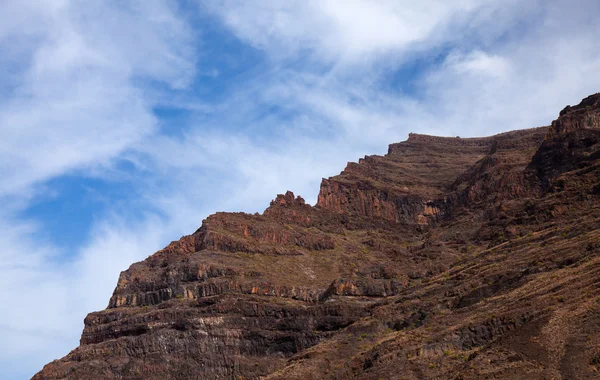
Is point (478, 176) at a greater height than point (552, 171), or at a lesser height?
greater

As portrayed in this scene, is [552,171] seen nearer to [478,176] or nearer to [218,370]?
[478,176]

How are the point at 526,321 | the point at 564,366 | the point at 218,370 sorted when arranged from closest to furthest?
the point at 564,366, the point at 526,321, the point at 218,370

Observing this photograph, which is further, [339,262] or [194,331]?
[339,262]

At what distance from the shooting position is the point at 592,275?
79.4m

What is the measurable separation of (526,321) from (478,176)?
351 feet

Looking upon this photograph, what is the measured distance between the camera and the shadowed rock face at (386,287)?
78500 millimetres

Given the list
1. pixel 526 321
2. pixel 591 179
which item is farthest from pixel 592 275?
pixel 591 179

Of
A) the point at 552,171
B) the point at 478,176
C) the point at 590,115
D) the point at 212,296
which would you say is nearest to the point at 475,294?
the point at 212,296

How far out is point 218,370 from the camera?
119m

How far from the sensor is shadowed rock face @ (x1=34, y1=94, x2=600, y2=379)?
3091 inches

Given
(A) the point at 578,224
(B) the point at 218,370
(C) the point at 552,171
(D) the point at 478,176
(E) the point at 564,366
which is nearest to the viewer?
(E) the point at 564,366

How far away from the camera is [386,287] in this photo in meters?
134

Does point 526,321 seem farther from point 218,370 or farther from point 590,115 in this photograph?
point 590,115

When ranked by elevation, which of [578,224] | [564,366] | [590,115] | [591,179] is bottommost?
[564,366]
